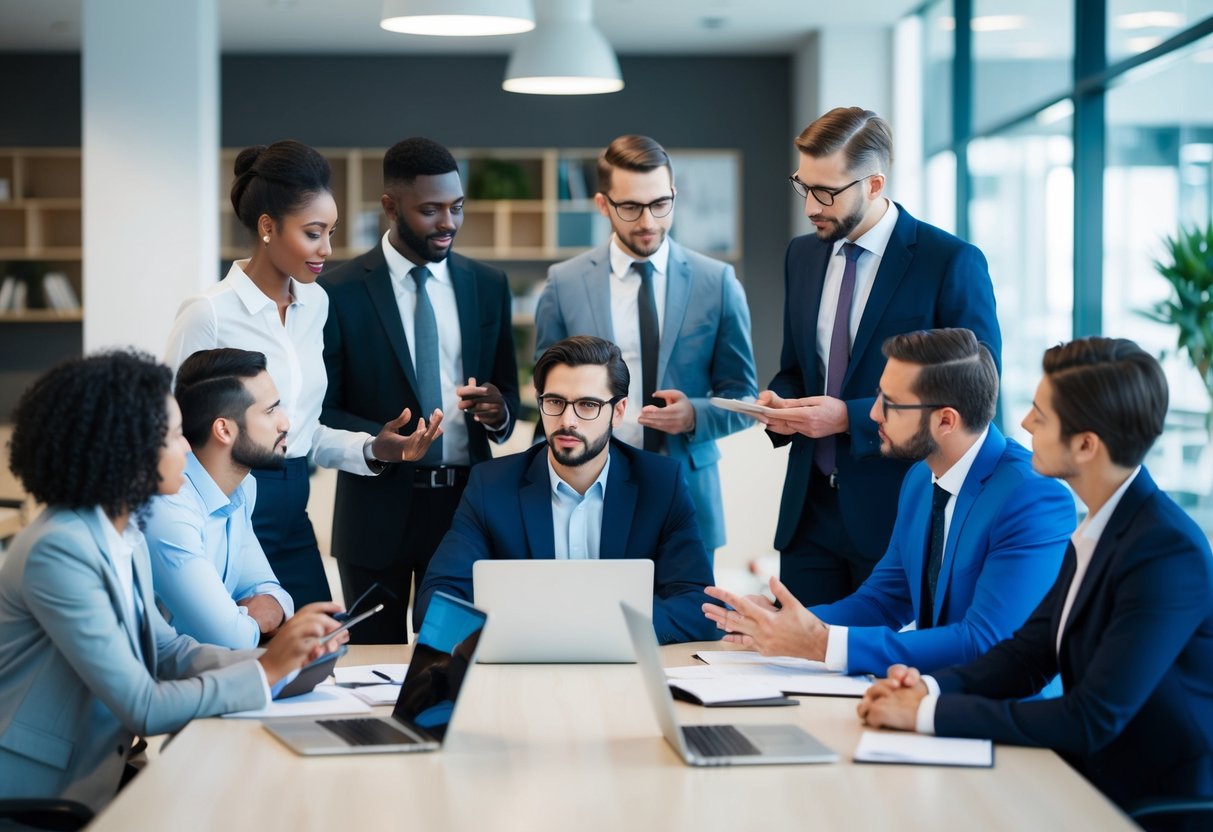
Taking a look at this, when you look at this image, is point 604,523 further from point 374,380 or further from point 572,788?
point 572,788

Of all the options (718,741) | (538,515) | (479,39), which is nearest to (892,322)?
(538,515)

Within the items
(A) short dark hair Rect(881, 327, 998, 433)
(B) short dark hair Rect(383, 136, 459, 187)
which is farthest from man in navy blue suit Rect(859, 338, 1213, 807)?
(B) short dark hair Rect(383, 136, 459, 187)

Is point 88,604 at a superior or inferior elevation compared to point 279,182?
inferior

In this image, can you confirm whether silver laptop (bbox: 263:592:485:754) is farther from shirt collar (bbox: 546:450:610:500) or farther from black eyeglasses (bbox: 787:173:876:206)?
black eyeglasses (bbox: 787:173:876:206)

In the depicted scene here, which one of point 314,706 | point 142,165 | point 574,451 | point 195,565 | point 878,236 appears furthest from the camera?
point 142,165

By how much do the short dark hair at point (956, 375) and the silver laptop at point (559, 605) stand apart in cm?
65

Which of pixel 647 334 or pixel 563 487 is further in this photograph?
pixel 647 334

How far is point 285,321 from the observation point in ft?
11.0

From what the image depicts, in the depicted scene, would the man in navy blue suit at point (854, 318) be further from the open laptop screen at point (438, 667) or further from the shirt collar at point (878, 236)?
Answer: the open laptop screen at point (438, 667)

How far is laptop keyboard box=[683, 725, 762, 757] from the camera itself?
2016mm

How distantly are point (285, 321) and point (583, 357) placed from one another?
2.53 ft

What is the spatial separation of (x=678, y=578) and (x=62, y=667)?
132cm

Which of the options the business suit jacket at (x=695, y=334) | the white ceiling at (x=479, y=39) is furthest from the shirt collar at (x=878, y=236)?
the white ceiling at (x=479, y=39)

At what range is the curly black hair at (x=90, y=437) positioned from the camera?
2.11 m
